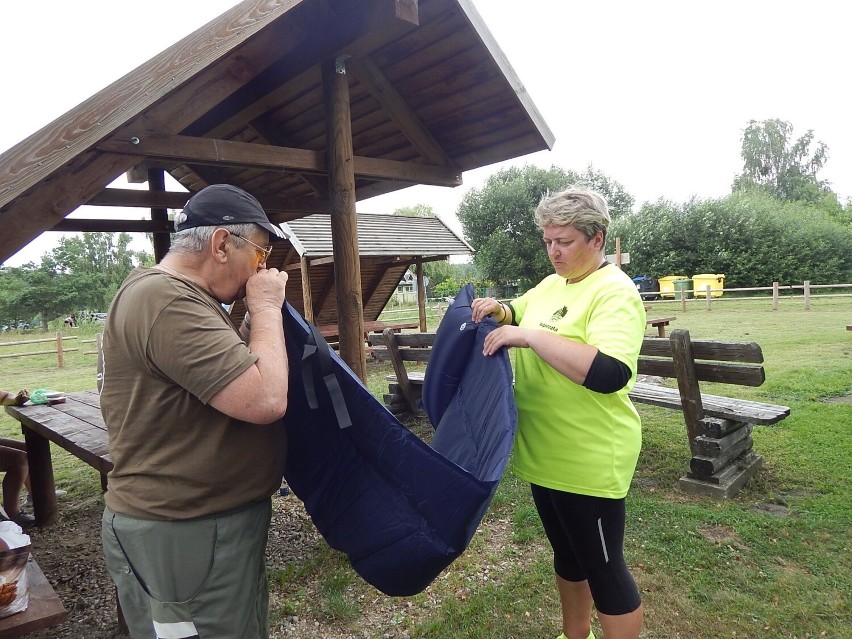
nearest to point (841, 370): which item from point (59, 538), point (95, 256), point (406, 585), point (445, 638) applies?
point (445, 638)

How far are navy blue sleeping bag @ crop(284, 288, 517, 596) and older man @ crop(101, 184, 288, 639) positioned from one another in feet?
0.92

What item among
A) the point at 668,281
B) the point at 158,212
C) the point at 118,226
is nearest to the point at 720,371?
the point at 158,212

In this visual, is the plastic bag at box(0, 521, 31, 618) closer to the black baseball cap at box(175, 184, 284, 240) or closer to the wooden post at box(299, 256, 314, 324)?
the black baseball cap at box(175, 184, 284, 240)

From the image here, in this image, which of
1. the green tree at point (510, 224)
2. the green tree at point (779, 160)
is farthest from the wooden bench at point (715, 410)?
the green tree at point (779, 160)

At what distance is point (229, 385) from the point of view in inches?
53.1

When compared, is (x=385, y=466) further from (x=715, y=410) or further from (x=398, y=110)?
(x=715, y=410)

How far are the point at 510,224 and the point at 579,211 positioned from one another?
34.8 metres

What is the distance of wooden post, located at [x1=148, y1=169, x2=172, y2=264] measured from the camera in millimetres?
5285

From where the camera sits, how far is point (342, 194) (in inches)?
147

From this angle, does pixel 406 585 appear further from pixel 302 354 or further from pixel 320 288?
pixel 320 288

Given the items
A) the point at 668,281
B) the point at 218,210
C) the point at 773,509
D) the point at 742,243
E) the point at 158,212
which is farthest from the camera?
the point at 668,281

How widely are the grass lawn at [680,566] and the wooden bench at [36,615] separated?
1355mm

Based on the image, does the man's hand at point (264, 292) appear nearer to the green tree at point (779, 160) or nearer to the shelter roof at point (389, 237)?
the shelter roof at point (389, 237)

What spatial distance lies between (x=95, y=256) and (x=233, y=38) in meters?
61.3
